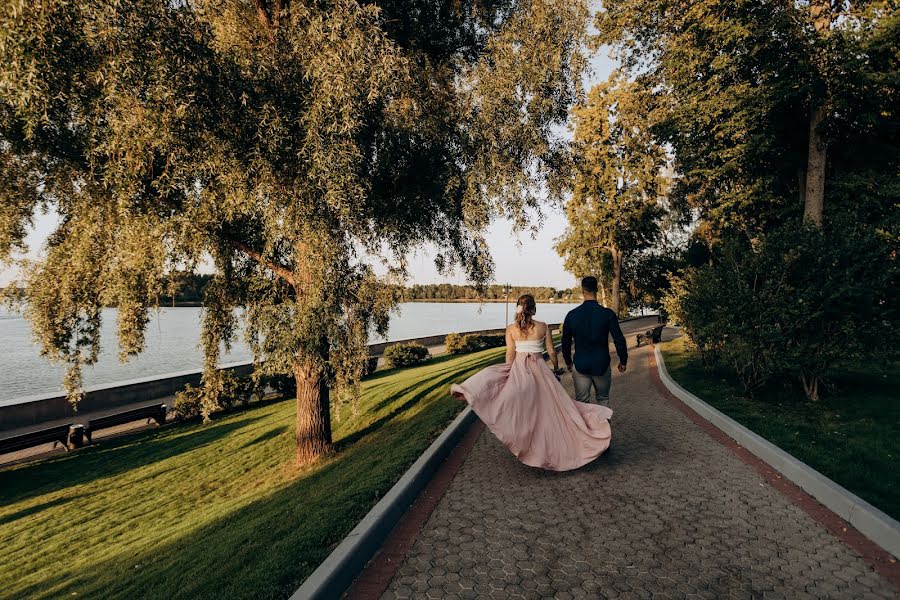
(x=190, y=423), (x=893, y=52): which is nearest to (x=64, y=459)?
(x=190, y=423)

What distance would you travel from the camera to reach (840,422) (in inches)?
312

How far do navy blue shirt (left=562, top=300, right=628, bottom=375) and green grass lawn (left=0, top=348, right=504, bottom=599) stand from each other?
281 centimetres

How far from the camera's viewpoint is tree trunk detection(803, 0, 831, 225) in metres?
12.6

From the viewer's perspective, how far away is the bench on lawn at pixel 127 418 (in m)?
13.6

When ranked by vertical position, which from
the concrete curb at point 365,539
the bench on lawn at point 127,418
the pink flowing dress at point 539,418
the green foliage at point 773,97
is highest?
the green foliage at point 773,97

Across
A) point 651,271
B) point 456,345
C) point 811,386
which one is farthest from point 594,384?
point 651,271

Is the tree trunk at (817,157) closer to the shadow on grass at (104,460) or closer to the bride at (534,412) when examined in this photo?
the bride at (534,412)

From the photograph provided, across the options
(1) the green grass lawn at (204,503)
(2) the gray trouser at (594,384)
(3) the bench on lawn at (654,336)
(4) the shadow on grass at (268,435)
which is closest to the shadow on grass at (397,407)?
(1) the green grass lawn at (204,503)

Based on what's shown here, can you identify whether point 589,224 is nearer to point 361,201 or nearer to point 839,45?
point 839,45

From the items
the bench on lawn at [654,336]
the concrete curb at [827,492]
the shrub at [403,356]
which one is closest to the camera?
the concrete curb at [827,492]

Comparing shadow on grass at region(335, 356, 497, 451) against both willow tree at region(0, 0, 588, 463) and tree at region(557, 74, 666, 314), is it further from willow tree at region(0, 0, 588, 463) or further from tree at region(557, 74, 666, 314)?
tree at region(557, 74, 666, 314)

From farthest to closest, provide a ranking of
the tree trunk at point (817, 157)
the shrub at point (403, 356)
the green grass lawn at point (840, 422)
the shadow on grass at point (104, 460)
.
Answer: the shrub at point (403, 356) → the tree trunk at point (817, 157) → the shadow on grass at point (104, 460) → the green grass lawn at point (840, 422)

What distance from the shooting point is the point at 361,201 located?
735 centimetres

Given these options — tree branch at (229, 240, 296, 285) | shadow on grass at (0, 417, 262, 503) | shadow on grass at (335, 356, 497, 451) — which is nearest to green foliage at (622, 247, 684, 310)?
shadow on grass at (335, 356, 497, 451)
